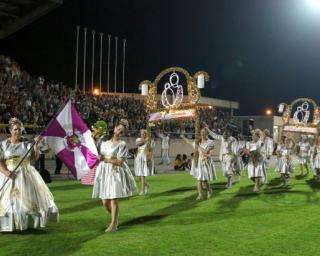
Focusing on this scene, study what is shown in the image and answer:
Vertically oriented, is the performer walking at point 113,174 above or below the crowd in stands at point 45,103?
below

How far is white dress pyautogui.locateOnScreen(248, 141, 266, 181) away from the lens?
15406mm

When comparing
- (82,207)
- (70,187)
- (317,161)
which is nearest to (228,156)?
(317,161)

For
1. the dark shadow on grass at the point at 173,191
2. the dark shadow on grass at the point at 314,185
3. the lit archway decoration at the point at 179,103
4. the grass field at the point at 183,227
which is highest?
the lit archway decoration at the point at 179,103

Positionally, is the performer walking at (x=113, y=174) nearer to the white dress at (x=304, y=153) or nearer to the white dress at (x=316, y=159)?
the white dress at (x=316, y=159)

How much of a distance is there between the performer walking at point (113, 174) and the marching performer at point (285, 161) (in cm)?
1069

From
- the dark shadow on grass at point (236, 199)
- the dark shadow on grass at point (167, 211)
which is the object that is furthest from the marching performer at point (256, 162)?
the dark shadow on grass at point (167, 211)

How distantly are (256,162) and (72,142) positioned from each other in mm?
8288

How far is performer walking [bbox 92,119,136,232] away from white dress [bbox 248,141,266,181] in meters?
7.45

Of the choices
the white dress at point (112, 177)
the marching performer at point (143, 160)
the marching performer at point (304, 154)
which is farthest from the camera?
the marching performer at point (304, 154)

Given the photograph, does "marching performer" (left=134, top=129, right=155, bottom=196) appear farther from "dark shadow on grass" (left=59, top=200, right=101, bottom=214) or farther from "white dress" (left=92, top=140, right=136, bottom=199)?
"white dress" (left=92, top=140, right=136, bottom=199)

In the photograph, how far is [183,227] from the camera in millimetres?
9289

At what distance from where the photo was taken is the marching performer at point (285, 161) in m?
18.2

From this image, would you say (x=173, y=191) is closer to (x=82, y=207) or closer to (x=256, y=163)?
(x=256, y=163)

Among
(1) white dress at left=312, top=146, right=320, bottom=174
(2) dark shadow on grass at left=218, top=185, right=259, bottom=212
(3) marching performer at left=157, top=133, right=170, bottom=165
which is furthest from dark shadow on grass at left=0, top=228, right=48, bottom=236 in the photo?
(3) marching performer at left=157, top=133, right=170, bottom=165
